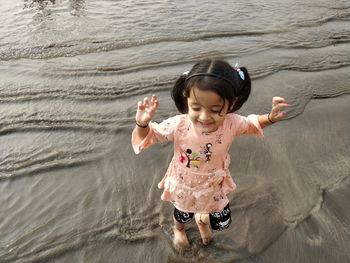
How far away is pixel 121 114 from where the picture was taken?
470 cm

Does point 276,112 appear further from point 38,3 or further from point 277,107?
point 38,3

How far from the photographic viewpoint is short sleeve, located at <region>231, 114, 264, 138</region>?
2.54 m

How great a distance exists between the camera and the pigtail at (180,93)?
231cm

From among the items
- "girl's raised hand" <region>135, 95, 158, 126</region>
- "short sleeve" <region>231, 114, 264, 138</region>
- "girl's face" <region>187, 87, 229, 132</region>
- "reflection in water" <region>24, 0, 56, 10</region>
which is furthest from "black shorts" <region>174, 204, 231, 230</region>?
"reflection in water" <region>24, 0, 56, 10</region>

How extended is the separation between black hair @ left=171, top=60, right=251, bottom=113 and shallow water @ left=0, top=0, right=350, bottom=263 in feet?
4.44

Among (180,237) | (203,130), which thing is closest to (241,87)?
(203,130)

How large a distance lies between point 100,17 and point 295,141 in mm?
5022

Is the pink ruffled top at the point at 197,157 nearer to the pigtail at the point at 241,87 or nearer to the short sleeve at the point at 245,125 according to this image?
the short sleeve at the point at 245,125

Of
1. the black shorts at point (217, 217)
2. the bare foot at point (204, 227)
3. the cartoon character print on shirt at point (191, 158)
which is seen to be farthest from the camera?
the bare foot at point (204, 227)

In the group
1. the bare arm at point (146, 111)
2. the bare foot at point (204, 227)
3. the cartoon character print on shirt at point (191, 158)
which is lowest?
the bare foot at point (204, 227)

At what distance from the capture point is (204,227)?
2.99 metres

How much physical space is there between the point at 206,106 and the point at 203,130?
28cm

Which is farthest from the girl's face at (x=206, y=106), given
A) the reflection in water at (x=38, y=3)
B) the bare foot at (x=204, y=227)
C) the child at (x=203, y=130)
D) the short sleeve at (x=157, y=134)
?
the reflection in water at (x=38, y=3)

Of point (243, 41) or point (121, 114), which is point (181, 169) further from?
point (243, 41)
